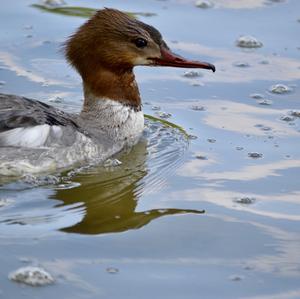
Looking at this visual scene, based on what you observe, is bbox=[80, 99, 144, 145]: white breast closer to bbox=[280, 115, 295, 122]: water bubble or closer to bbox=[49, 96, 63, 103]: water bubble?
bbox=[49, 96, 63, 103]: water bubble

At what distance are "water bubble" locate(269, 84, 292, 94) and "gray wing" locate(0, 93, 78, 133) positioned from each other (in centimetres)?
247

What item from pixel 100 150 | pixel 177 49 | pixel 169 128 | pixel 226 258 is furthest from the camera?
pixel 177 49

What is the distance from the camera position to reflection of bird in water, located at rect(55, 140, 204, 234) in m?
7.00

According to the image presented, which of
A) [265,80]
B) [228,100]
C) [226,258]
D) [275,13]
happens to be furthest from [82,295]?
[275,13]

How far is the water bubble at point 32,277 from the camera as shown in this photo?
602cm

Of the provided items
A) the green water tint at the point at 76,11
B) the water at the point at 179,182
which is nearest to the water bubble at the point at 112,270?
the water at the point at 179,182

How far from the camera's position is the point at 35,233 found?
264 inches

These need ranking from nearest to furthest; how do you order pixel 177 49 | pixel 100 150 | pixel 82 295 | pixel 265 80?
pixel 82 295 < pixel 100 150 < pixel 265 80 < pixel 177 49

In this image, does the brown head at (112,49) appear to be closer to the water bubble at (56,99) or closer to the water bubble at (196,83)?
the water bubble at (56,99)

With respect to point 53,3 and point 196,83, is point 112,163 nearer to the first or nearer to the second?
point 196,83

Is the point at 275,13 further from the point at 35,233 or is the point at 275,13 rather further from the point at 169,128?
the point at 35,233

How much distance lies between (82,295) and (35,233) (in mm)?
900

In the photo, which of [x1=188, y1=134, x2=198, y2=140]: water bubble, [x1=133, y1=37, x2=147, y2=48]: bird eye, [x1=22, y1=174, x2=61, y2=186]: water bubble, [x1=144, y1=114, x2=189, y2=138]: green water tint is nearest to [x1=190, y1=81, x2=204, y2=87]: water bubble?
[x1=144, y1=114, x2=189, y2=138]: green water tint

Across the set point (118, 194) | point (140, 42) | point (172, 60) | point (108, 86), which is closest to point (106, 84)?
point (108, 86)
